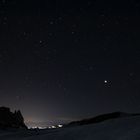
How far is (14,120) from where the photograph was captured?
42.6 meters

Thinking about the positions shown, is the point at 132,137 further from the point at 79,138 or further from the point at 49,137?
the point at 49,137

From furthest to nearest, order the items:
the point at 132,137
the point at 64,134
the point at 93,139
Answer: the point at 64,134
the point at 93,139
the point at 132,137

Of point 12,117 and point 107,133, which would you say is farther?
point 12,117

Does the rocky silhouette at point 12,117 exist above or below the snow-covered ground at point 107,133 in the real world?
above

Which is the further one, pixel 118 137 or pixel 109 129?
pixel 109 129

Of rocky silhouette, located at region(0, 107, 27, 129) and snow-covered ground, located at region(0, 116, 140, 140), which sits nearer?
snow-covered ground, located at region(0, 116, 140, 140)

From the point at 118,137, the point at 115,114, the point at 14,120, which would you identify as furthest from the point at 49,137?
the point at 14,120

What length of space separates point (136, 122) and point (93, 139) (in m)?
1.17

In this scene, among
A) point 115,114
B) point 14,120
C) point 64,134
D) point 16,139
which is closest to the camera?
point 64,134

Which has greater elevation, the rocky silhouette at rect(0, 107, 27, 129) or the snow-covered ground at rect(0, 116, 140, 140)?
the rocky silhouette at rect(0, 107, 27, 129)

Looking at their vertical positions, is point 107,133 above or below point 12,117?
below

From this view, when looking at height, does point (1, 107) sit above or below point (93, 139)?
above

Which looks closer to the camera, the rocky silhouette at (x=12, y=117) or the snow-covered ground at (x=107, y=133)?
the snow-covered ground at (x=107, y=133)

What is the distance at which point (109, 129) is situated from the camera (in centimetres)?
635
